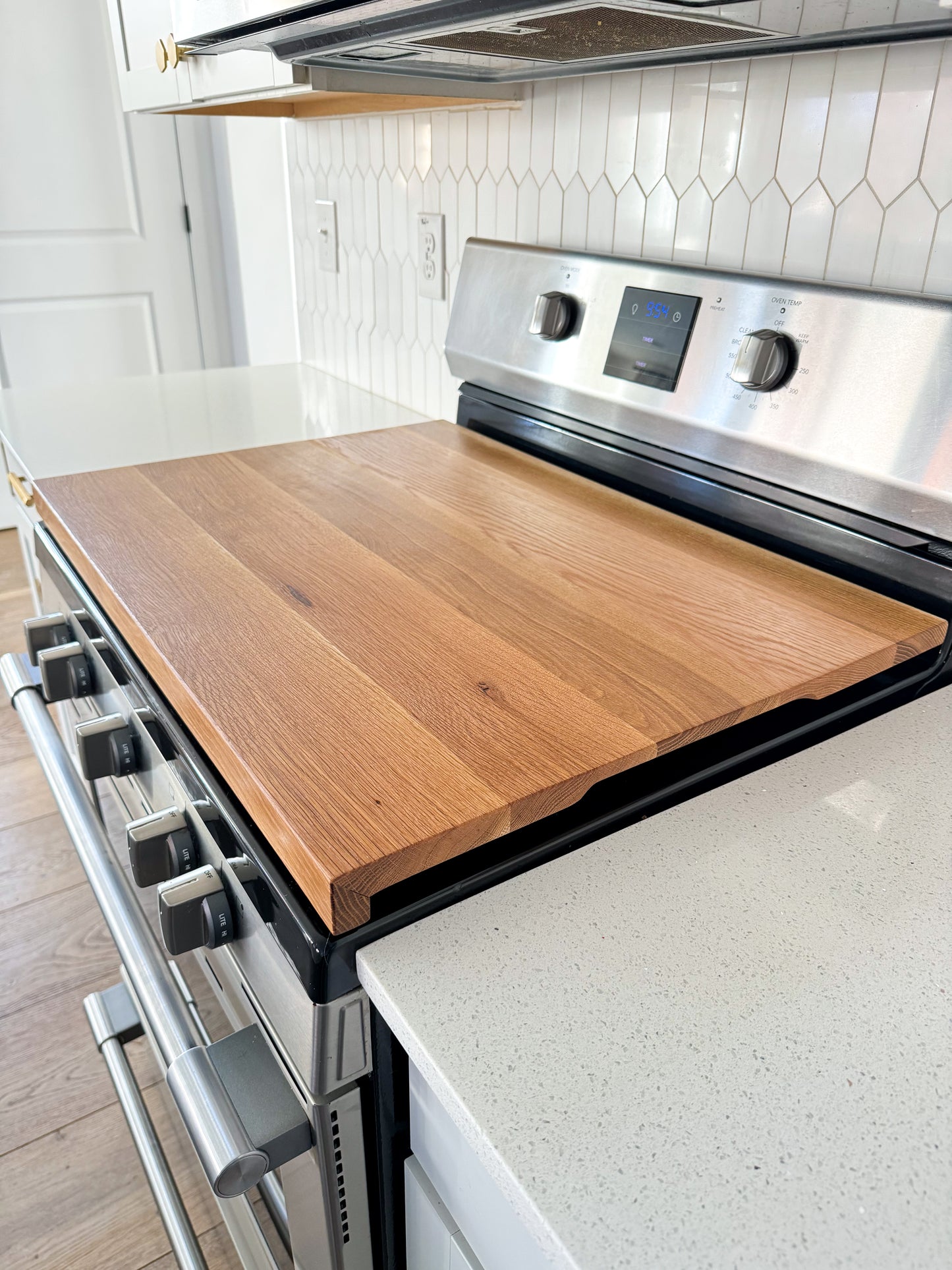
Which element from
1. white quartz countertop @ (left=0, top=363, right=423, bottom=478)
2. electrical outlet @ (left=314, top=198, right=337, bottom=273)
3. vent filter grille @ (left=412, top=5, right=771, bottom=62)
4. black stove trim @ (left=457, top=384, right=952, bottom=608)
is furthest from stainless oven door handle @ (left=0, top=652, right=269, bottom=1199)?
electrical outlet @ (left=314, top=198, right=337, bottom=273)

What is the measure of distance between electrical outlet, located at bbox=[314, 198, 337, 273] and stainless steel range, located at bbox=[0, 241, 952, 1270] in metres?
0.54

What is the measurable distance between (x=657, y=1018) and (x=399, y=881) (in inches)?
5.8

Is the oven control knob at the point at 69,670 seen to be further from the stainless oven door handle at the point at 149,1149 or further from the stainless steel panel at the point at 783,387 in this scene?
the stainless steel panel at the point at 783,387

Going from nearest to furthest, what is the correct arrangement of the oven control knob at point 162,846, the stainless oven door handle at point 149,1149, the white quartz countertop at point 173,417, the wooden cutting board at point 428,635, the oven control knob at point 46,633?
the wooden cutting board at point 428,635, the oven control knob at point 162,846, the stainless oven door handle at point 149,1149, the oven control knob at point 46,633, the white quartz countertop at point 173,417

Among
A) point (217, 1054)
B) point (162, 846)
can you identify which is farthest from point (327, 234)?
point (217, 1054)

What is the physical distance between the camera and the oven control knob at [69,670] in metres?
0.91

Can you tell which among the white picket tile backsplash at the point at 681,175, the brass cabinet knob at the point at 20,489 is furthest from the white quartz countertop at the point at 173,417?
the white picket tile backsplash at the point at 681,175

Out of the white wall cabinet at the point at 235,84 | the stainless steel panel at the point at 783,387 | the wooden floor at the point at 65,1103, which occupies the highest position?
the white wall cabinet at the point at 235,84

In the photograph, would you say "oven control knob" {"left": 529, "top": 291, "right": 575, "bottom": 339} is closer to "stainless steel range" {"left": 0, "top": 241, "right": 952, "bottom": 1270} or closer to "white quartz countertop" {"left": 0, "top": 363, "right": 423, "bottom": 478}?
"stainless steel range" {"left": 0, "top": 241, "right": 952, "bottom": 1270}

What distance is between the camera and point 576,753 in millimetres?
525

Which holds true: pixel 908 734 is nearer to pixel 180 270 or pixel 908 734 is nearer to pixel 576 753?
pixel 576 753

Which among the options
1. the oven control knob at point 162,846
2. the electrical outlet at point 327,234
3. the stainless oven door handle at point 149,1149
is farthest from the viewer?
the electrical outlet at point 327,234

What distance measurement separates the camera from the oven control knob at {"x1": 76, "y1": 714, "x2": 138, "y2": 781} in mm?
768

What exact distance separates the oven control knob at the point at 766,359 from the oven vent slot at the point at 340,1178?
2.09 ft
